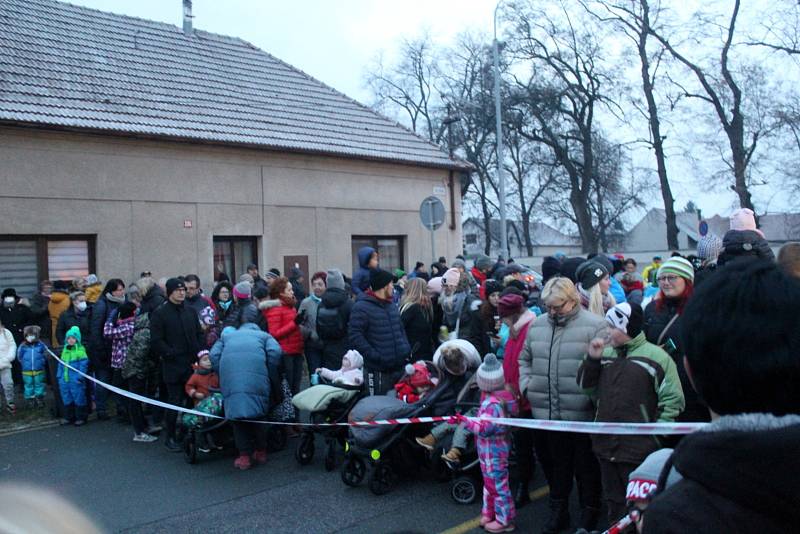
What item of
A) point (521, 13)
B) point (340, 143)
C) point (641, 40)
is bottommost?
point (340, 143)

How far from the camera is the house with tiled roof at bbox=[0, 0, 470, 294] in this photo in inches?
546

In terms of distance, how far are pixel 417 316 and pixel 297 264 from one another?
9.19 meters

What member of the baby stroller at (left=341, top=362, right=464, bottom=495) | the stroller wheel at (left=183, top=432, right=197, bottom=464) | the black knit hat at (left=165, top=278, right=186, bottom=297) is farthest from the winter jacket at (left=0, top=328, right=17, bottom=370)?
the baby stroller at (left=341, top=362, right=464, bottom=495)

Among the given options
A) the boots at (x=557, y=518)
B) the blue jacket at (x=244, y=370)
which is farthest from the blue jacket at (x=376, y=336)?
the boots at (x=557, y=518)

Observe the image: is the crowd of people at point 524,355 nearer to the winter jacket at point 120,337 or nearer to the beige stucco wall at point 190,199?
the winter jacket at point 120,337

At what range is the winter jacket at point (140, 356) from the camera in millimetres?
9258

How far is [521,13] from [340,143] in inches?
850

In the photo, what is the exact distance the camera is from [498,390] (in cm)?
601

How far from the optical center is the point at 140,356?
927cm

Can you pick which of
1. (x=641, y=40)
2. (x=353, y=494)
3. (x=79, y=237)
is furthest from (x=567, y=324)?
(x=641, y=40)

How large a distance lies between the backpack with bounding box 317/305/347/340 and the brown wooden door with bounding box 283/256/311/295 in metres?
8.20

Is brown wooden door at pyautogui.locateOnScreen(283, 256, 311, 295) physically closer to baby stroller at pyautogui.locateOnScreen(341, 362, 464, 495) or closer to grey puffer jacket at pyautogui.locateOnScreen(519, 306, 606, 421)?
baby stroller at pyautogui.locateOnScreen(341, 362, 464, 495)

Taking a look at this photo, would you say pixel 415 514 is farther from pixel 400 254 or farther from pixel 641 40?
pixel 641 40

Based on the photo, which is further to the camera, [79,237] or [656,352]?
[79,237]
